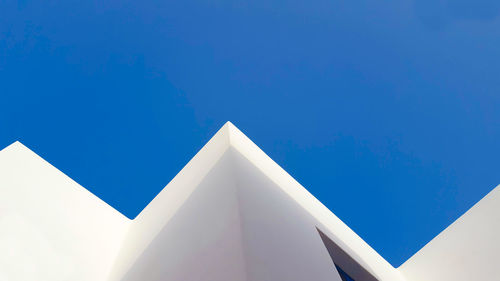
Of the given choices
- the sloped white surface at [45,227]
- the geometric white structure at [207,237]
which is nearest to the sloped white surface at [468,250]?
the geometric white structure at [207,237]

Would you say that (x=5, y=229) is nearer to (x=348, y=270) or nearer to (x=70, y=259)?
(x=70, y=259)

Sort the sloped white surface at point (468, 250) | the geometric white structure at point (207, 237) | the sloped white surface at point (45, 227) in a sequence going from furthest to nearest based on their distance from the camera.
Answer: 1. the sloped white surface at point (468, 250)
2. the sloped white surface at point (45, 227)
3. the geometric white structure at point (207, 237)

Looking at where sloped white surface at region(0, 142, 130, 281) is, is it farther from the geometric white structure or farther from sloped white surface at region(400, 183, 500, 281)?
sloped white surface at region(400, 183, 500, 281)

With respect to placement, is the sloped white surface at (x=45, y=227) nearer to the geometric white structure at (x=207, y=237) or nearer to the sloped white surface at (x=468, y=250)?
the geometric white structure at (x=207, y=237)

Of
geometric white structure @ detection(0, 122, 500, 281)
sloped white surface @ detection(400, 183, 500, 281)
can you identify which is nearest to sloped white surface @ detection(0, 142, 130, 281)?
geometric white structure @ detection(0, 122, 500, 281)

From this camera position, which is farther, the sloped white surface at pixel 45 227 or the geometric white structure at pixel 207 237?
the sloped white surface at pixel 45 227

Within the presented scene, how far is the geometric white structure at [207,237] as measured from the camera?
3.00m

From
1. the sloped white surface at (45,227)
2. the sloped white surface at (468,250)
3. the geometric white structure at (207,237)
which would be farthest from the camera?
the sloped white surface at (468,250)

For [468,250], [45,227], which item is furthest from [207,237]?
[468,250]

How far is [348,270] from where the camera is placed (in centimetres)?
636

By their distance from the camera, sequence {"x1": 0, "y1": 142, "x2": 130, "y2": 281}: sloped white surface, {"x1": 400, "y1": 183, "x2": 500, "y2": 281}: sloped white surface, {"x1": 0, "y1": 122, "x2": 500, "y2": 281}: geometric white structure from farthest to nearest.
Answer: {"x1": 400, "y1": 183, "x2": 500, "y2": 281}: sloped white surface, {"x1": 0, "y1": 142, "x2": 130, "y2": 281}: sloped white surface, {"x1": 0, "y1": 122, "x2": 500, "y2": 281}: geometric white structure

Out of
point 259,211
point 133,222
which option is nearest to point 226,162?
point 259,211

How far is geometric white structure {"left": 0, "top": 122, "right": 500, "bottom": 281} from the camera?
9.85ft

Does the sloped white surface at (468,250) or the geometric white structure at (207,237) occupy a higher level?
the sloped white surface at (468,250)
